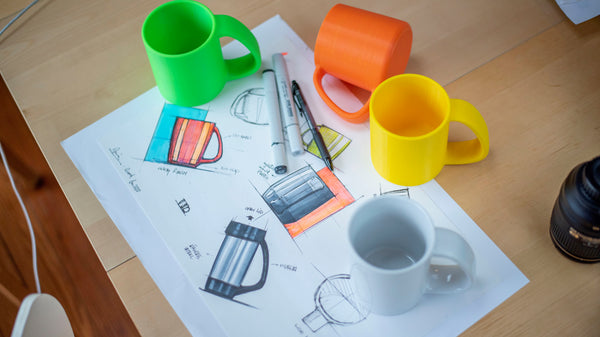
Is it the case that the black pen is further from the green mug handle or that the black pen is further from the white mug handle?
the white mug handle

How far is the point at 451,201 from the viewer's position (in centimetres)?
62

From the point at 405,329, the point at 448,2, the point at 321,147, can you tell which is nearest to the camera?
the point at 405,329

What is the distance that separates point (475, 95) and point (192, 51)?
37 centimetres

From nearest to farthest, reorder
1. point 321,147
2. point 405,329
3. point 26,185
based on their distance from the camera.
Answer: point 405,329 → point 321,147 → point 26,185

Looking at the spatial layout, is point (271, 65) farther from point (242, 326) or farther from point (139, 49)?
point (242, 326)

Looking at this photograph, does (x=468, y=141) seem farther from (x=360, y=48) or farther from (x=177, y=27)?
(x=177, y=27)

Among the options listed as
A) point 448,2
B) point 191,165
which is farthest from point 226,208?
point 448,2

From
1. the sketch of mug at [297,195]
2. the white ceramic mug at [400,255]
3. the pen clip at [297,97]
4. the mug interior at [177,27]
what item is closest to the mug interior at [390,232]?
the white ceramic mug at [400,255]

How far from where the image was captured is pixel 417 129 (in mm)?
635

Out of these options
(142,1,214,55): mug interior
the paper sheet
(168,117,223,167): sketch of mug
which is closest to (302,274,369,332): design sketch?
the paper sheet

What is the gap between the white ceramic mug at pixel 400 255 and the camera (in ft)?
1.58

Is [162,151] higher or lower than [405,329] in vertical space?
higher

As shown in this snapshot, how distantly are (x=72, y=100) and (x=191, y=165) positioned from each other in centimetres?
22

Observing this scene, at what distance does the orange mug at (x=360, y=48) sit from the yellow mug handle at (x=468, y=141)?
11 cm
